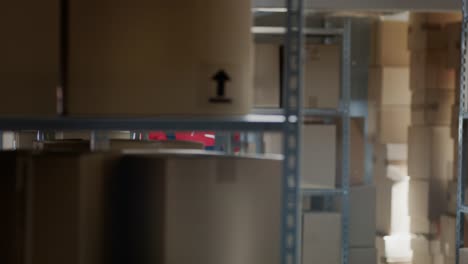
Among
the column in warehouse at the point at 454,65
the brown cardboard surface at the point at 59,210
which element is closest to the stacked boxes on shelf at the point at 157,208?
the brown cardboard surface at the point at 59,210

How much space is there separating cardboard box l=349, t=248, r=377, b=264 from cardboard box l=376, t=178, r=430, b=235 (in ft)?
1.14

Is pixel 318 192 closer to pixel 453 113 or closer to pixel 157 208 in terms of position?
pixel 453 113

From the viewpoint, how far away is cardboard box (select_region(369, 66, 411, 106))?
237 inches

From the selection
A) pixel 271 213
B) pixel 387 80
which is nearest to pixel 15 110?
pixel 271 213

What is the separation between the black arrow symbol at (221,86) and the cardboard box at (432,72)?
421cm

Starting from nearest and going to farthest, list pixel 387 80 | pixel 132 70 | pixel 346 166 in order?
pixel 132 70
pixel 346 166
pixel 387 80

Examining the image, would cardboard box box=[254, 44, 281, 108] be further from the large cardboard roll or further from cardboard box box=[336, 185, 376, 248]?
the large cardboard roll

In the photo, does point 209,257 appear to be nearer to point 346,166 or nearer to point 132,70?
point 132,70

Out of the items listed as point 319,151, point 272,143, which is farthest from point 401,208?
point 272,143

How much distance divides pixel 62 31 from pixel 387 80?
4.43m

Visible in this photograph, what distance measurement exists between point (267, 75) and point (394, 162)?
53.4 inches

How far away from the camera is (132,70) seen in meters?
1.84

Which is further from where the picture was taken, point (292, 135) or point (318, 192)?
point (318, 192)

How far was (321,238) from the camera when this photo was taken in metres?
5.46
